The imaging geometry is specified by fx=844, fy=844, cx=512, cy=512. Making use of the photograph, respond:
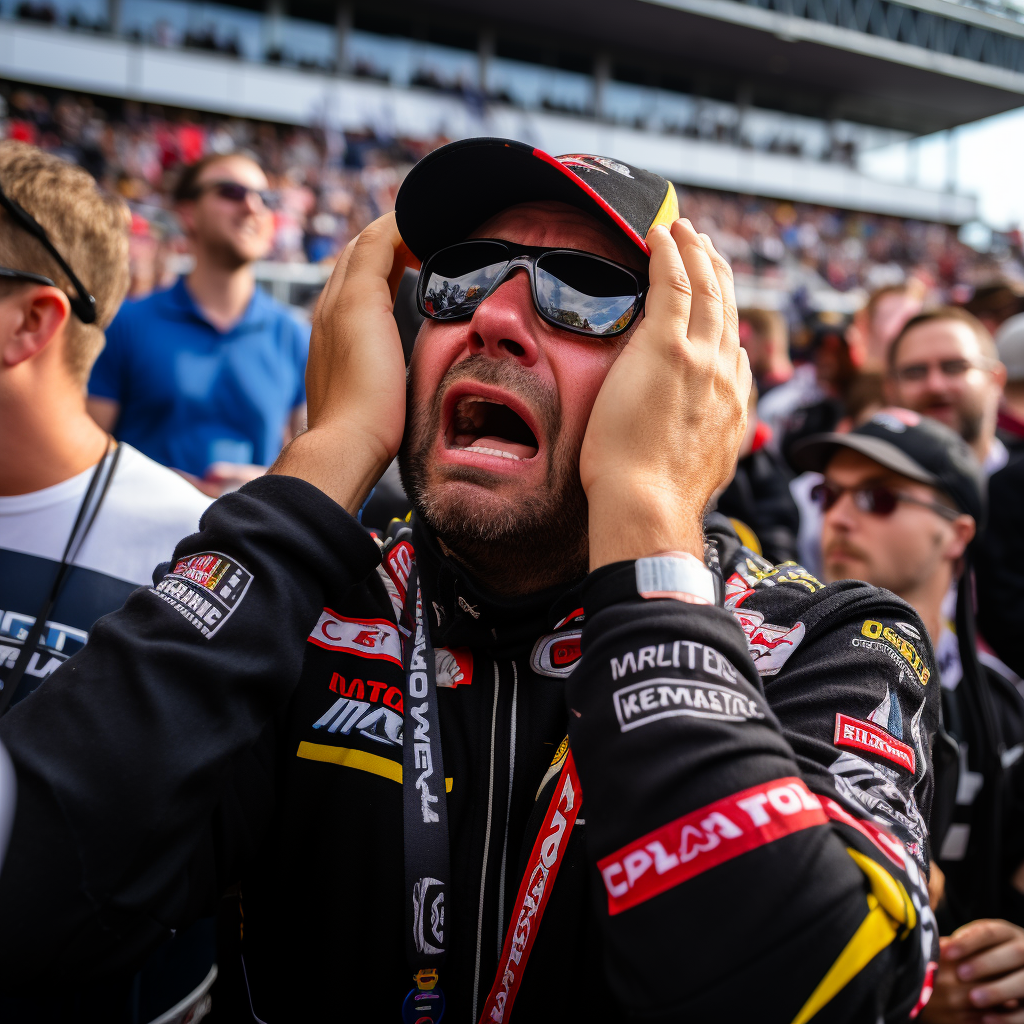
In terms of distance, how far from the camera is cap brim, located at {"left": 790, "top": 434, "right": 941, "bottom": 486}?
2.60 meters

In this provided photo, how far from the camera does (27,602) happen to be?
182 cm

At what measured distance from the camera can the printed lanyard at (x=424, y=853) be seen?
132 cm

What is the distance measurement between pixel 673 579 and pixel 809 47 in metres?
40.7

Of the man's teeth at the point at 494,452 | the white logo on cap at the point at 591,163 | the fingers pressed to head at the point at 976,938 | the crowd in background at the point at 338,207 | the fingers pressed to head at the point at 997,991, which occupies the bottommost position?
the fingers pressed to head at the point at 997,991

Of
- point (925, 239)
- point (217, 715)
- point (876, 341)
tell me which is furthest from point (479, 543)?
point (925, 239)

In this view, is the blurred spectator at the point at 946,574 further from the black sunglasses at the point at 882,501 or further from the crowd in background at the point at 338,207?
the crowd in background at the point at 338,207

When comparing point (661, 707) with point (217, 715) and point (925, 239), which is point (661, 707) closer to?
point (217, 715)

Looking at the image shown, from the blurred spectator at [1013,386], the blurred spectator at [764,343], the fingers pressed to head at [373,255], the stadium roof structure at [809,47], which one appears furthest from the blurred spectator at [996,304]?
the stadium roof structure at [809,47]

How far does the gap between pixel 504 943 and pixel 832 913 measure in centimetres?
55

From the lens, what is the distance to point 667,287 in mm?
1393

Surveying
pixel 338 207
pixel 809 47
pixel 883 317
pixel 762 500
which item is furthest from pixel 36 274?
pixel 809 47

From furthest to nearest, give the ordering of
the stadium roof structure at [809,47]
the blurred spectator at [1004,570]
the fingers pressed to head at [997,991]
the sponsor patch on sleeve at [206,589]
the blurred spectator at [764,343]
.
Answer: the stadium roof structure at [809,47] < the blurred spectator at [764,343] < the blurred spectator at [1004,570] < the fingers pressed to head at [997,991] < the sponsor patch on sleeve at [206,589]

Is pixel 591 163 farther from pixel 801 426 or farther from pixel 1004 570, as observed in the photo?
pixel 801 426

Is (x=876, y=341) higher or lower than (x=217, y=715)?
higher
